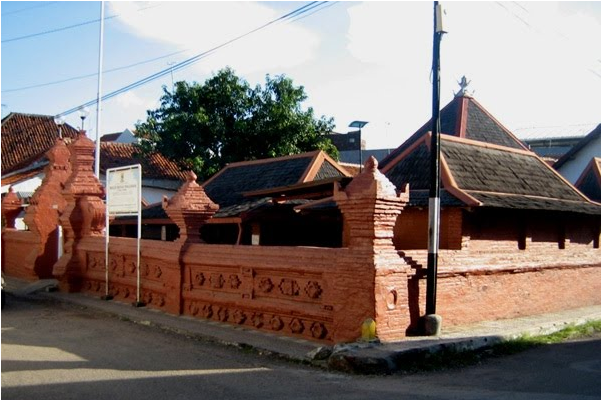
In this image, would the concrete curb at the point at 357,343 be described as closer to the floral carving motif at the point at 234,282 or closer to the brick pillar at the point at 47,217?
the floral carving motif at the point at 234,282

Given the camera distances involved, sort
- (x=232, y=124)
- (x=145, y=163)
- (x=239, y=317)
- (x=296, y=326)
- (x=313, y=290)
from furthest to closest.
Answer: (x=145, y=163)
(x=232, y=124)
(x=239, y=317)
(x=296, y=326)
(x=313, y=290)

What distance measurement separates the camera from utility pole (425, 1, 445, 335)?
10070mm

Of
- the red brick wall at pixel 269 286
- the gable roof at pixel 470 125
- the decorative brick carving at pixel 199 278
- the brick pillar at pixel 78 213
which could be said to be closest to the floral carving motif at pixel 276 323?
the red brick wall at pixel 269 286

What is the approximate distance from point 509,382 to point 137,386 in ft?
14.5

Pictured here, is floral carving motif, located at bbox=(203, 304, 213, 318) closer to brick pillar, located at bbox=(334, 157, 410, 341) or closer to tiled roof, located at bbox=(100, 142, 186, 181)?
brick pillar, located at bbox=(334, 157, 410, 341)

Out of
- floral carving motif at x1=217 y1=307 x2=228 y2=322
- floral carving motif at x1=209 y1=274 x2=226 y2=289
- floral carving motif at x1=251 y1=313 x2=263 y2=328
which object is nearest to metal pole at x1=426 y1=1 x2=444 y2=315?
floral carving motif at x1=251 y1=313 x2=263 y2=328

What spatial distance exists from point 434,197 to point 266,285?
10.1 ft

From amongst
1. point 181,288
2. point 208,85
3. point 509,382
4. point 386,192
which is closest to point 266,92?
point 208,85

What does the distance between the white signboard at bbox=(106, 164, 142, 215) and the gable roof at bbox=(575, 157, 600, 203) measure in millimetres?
15640

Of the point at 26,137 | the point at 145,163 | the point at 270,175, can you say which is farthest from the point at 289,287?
the point at 26,137

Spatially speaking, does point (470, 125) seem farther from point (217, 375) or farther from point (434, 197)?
point (217, 375)

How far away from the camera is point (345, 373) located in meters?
A: 8.40

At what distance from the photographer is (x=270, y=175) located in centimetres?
2003

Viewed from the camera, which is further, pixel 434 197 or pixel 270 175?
pixel 270 175
